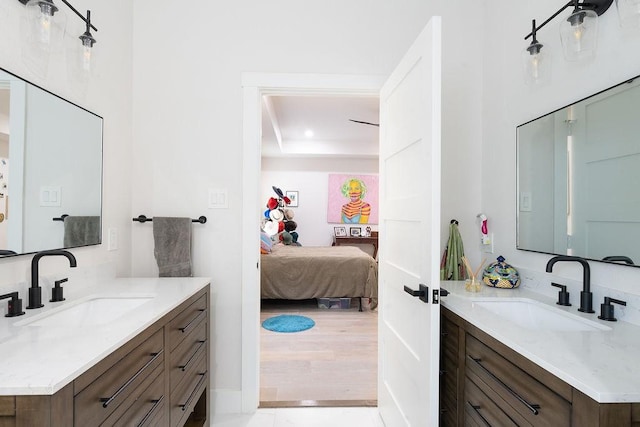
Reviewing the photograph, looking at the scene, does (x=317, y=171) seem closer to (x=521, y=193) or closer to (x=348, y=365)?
(x=348, y=365)

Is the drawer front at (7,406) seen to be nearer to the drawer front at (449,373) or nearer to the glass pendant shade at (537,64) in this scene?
the drawer front at (449,373)

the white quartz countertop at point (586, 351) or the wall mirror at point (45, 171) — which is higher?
the wall mirror at point (45, 171)

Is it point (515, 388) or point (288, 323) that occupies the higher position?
point (515, 388)

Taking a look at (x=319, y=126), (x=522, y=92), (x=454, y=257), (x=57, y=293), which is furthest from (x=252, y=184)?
(x=319, y=126)

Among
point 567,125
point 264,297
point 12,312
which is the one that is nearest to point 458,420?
point 567,125

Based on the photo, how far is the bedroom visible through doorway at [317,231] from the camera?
2.48 metres

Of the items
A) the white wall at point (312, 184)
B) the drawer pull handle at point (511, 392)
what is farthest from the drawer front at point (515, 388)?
the white wall at point (312, 184)

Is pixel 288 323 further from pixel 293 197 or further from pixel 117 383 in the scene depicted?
pixel 293 197

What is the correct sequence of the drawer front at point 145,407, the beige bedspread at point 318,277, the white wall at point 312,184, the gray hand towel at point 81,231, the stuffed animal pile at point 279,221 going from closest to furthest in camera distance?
the drawer front at point 145,407 → the gray hand towel at point 81,231 → the beige bedspread at point 318,277 → the stuffed animal pile at point 279,221 → the white wall at point 312,184

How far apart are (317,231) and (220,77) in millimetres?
5391

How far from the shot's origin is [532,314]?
155 cm

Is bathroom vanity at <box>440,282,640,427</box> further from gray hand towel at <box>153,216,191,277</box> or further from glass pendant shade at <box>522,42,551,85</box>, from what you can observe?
gray hand towel at <box>153,216,191,277</box>

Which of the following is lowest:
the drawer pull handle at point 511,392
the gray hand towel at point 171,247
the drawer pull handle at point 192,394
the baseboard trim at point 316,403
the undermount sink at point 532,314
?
the baseboard trim at point 316,403

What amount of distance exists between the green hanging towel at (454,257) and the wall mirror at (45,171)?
2.04 meters
